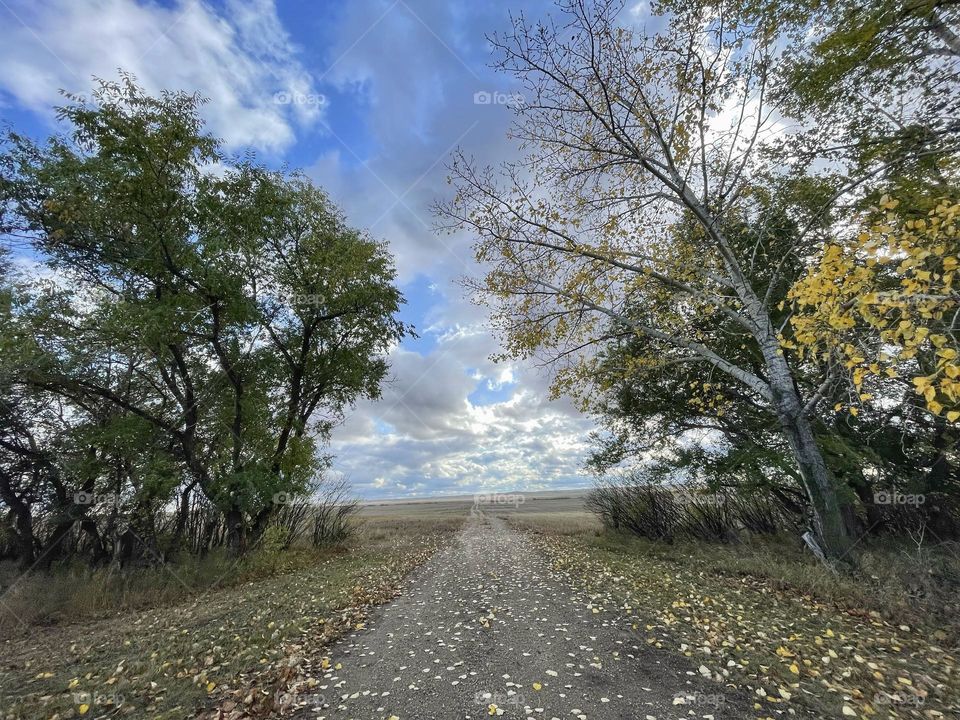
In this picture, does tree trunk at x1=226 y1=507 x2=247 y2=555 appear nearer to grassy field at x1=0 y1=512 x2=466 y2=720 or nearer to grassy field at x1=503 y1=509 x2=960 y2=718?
grassy field at x1=0 y1=512 x2=466 y2=720

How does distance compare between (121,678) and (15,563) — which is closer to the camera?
(121,678)

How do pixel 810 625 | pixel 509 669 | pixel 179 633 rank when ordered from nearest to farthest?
pixel 509 669 < pixel 810 625 < pixel 179 633

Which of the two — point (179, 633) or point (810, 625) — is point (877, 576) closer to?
point (810, 625)

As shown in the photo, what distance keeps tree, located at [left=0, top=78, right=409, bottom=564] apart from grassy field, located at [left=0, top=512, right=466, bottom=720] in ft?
8.80

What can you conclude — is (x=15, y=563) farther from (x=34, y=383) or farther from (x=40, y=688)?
(x=40, y=688)

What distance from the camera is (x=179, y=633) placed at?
27.4 ft

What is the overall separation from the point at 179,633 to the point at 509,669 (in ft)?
21.7

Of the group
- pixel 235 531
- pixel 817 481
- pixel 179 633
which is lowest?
pixel 179 633

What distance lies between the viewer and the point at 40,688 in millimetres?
6289

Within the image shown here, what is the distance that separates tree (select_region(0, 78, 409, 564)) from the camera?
40.7 feet

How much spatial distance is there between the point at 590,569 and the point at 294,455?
10.7 m

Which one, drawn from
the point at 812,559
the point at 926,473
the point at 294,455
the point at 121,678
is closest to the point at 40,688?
the point at 121,678

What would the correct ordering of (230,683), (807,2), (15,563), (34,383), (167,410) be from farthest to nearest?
(167,410)
(15,563)
(34,383)
(807,2)
(230,683)

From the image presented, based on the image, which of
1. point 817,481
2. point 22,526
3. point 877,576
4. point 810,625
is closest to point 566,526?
point 817,481
